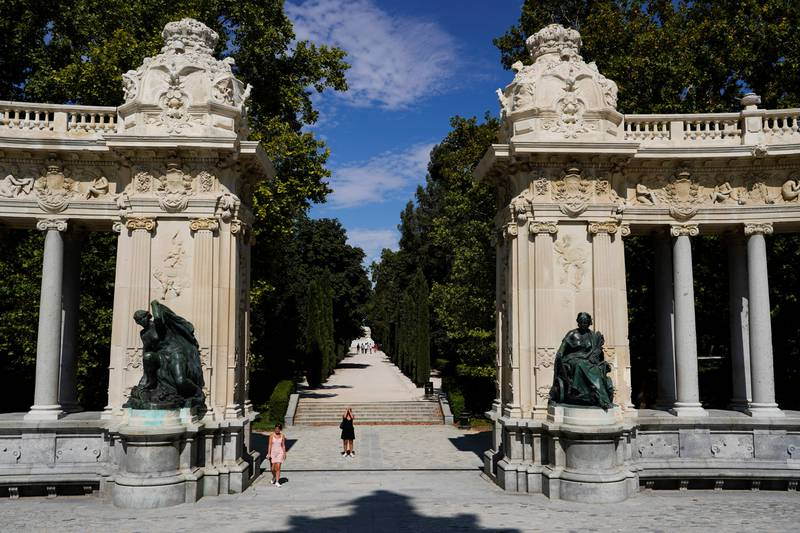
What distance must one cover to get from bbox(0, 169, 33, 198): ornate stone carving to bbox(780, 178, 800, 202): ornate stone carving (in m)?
21.8

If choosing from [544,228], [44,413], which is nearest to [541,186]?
[544,228]

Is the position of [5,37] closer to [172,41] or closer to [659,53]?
[172,41]

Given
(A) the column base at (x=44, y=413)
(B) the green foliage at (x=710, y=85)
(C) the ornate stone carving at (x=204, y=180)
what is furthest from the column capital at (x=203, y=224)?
(B) the green foliage at (x=710, y=85)

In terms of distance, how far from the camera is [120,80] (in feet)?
80.8

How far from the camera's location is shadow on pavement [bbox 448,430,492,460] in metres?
23.8

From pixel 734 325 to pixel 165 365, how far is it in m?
17.0

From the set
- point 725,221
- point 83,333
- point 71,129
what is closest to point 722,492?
point 725,221

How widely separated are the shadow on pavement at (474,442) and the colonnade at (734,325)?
23.6ft

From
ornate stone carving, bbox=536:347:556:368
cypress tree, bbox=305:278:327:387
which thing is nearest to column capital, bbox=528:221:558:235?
ornate stone carving, bbox=536:347:556:368

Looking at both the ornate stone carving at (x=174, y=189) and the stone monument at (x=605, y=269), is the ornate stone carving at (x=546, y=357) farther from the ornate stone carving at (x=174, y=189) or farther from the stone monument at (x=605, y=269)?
the ornate stone carving at (x=174, y=189)

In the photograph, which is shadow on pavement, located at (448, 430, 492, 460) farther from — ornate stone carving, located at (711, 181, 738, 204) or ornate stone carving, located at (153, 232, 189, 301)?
ornate stone carving, located at (153, 232, 189, 301)

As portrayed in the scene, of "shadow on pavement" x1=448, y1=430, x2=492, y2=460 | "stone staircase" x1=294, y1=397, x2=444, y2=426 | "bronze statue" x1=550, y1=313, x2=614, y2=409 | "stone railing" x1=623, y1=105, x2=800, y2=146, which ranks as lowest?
"shadow on pavement" x1=448, y1=430, x2=492, y2=460

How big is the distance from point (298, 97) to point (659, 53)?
53.5ft

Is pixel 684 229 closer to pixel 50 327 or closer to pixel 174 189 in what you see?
pixel 174 189
